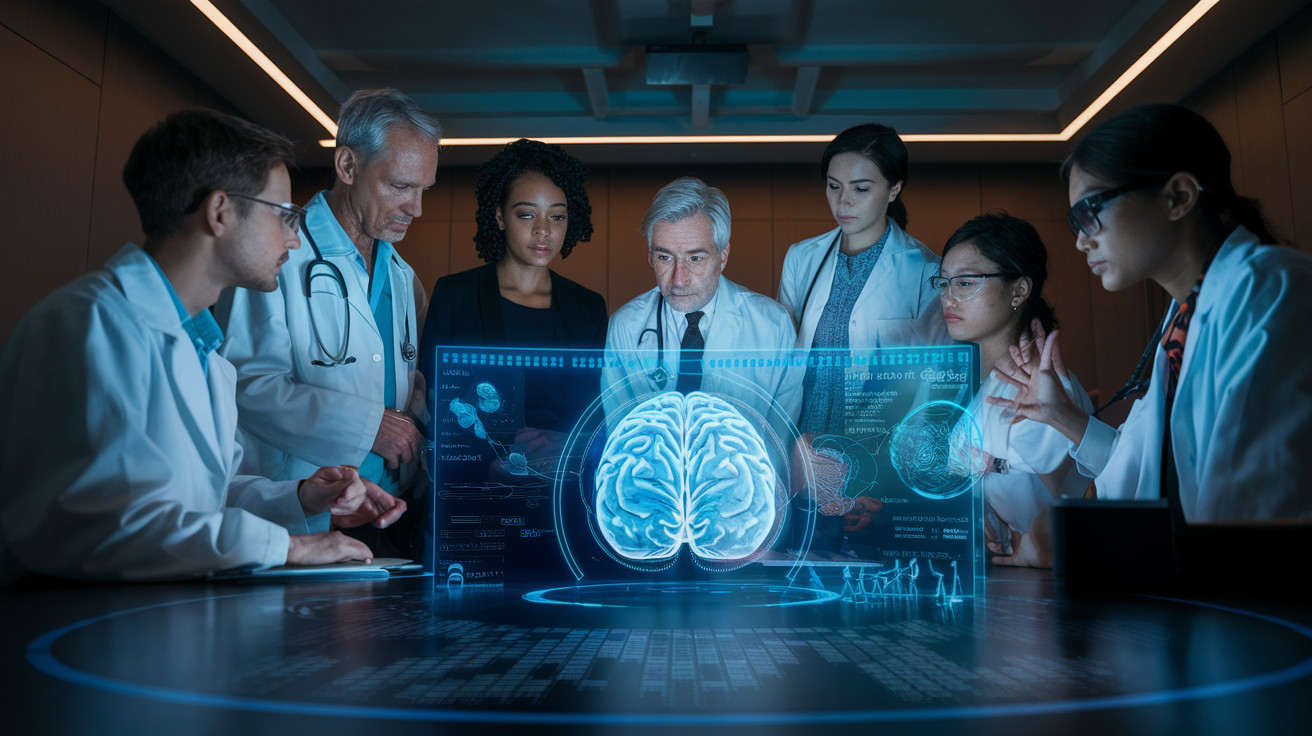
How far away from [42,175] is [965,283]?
3999mm

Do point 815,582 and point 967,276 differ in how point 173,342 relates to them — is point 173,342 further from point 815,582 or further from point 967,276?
point 967,276

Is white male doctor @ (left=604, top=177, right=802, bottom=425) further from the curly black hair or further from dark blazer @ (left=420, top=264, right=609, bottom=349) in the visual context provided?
the curly black hair

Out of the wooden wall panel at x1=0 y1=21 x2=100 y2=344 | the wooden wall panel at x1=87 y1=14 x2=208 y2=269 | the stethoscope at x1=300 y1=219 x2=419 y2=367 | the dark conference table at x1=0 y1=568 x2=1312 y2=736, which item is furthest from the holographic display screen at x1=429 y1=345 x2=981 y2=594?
the wooden wall panel at x1=87 y1=14 x2=208 y2=269

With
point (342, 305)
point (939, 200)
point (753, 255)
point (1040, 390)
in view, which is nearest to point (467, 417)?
point (342, 305)

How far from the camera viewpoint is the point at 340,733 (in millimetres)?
600

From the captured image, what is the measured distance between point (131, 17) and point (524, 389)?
402 centimetres

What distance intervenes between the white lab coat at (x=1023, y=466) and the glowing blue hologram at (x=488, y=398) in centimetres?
142

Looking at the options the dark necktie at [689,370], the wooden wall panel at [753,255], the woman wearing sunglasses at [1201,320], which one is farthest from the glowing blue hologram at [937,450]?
the wooden wall panel at [753,255]

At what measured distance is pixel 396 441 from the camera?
90.5 inches

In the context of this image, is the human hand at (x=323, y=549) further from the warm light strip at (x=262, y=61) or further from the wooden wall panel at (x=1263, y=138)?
the wooden wall panel at (x=1263, y=138)

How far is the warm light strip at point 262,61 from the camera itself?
13.9ft

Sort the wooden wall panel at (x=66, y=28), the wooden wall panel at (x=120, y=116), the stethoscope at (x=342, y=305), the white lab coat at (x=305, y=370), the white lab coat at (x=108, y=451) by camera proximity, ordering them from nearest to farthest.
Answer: the white lab coat at (x=108, y=451) < the white lab coat at (x=305, y=370) < the stethoscope at (x=342, y=305) < the wooden wall panel at (x=66, y=28) < the wooden wall panel at (x=120, y=116)

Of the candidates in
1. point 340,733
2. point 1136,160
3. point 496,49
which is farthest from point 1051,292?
point 340,733

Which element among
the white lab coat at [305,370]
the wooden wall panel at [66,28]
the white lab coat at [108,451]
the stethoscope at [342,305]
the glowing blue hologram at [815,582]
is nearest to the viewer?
the white lab coat at [108,451]
